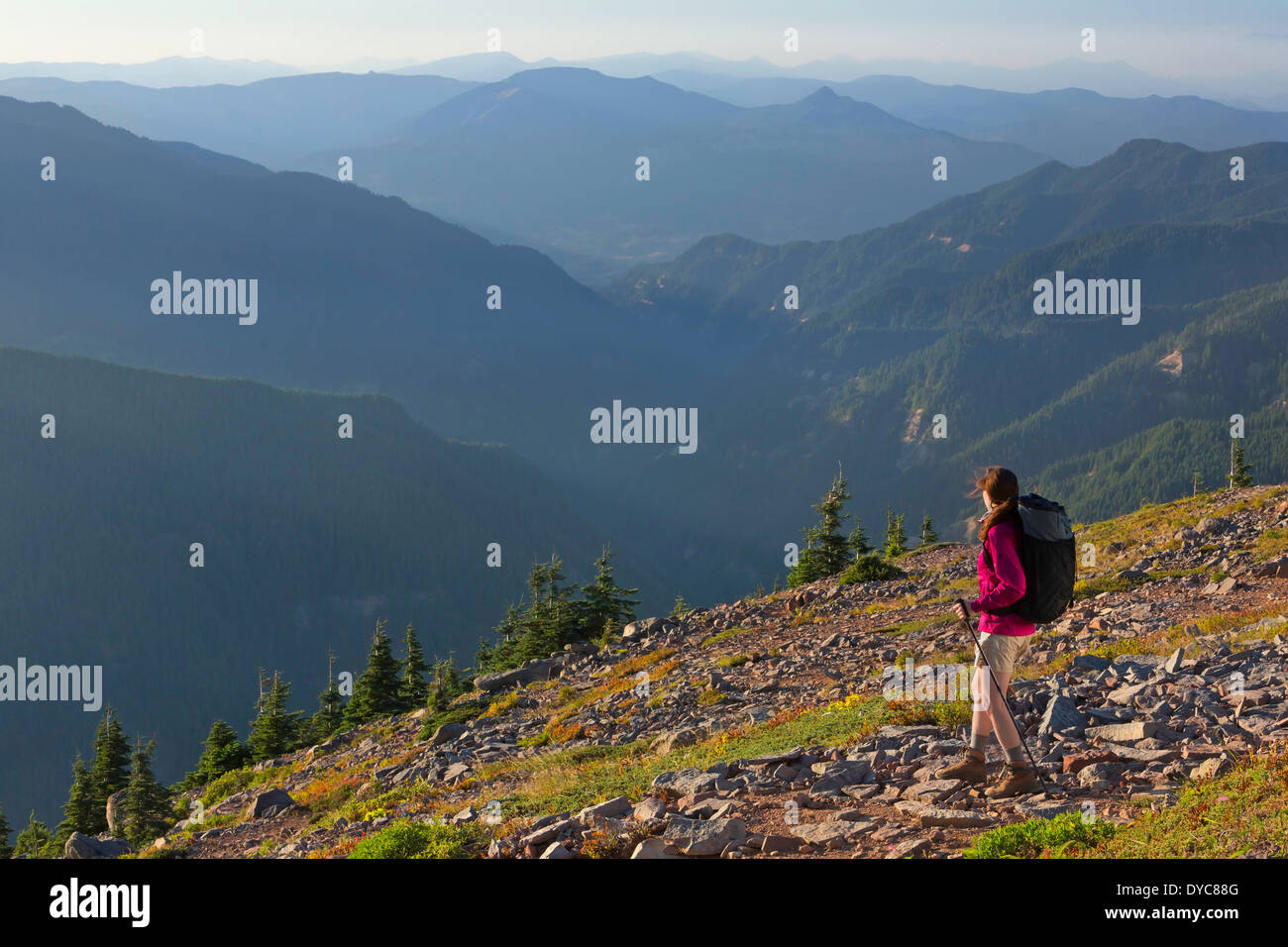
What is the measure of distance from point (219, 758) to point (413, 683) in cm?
792

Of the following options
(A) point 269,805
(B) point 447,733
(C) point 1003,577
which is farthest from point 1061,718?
(A) point 269,805

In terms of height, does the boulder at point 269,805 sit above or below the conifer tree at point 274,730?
above

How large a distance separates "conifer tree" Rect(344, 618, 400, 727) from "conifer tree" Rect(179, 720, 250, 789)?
424 centimetres

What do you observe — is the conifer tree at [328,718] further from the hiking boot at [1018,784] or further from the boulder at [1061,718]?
the hiking boot at [1018,784]

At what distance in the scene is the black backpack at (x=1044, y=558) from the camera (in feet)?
33.8

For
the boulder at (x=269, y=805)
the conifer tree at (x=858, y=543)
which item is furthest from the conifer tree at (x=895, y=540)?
the boulder at (x=269, y=805)

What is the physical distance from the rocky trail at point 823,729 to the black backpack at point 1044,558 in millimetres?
1959

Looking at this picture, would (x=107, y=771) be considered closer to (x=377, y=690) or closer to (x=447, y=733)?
(x=377, y=690)

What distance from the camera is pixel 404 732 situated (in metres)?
30.3
